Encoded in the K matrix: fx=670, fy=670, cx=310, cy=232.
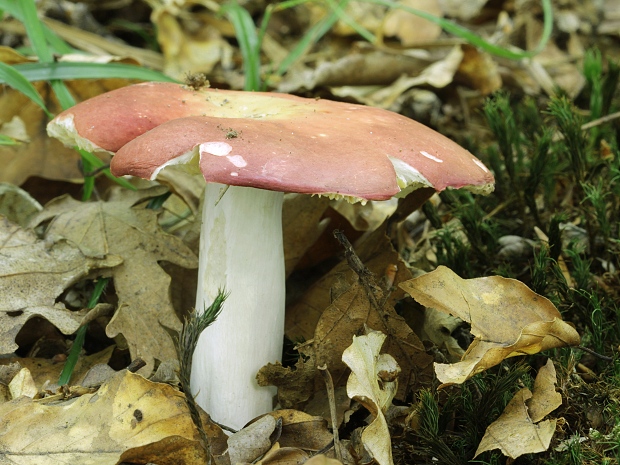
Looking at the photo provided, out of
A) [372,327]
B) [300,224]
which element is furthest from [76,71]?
[372,327]

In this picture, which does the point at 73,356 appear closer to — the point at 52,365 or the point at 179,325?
the point at 52,365

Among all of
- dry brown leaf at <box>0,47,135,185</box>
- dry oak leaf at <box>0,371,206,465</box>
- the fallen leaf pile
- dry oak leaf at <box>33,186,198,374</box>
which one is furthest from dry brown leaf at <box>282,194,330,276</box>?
dry brown leaf at <box>0,47,135,185</box>

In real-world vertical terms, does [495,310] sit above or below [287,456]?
above

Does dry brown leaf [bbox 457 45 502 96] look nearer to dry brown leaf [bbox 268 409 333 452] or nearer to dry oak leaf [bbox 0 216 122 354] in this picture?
dry oak leaf [bbox 0 216 122 354]

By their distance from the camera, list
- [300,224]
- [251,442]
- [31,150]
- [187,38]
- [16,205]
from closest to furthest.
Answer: [251,442] → [300,224] → [16,205] → [31,150] → [187,38]

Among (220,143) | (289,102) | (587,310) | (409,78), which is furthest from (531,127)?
(220,143)

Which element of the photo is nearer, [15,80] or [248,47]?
[15,80]
